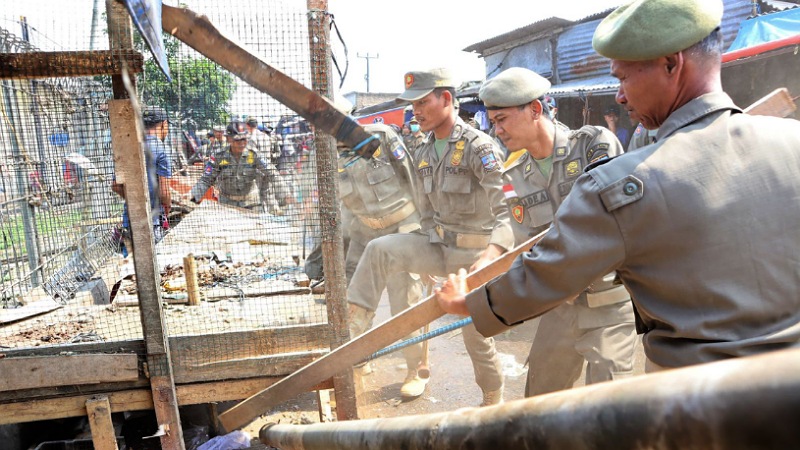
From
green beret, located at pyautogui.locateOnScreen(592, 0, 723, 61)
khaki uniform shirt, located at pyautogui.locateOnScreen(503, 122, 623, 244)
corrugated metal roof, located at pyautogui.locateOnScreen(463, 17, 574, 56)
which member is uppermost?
corrugated metal roof, located at pyautogui.locateOnScreen(463, 17, 574, 56)

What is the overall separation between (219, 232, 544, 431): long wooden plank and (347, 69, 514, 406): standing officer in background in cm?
129

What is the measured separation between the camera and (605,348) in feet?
9.68

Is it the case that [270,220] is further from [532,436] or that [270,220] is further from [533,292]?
[532,436]

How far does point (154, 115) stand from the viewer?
3.03 m

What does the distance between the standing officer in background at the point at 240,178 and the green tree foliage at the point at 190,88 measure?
3.73 feet

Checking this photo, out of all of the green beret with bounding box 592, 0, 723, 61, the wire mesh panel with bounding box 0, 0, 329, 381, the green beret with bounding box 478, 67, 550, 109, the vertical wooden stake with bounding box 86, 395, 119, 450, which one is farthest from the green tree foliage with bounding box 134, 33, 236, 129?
the green beret with bounding box 592, 0, 723, 61

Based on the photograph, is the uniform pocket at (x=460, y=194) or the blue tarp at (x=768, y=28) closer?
the uniform pocket at (x=460, y=194)

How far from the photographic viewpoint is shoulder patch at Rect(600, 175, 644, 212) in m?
1.36

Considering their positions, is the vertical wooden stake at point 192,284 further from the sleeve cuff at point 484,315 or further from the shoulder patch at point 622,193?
the shoulder patch at point 622,193

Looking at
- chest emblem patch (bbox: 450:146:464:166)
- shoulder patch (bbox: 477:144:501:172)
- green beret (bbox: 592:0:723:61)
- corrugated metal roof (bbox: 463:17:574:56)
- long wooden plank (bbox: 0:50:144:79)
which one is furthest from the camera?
corrugated metal roof (bbox: 463:17:574:56)

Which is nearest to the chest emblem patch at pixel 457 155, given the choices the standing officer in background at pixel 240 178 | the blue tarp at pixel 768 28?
the standing officer in background at pixel 240 178

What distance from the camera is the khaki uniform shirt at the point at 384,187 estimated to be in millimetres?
5383

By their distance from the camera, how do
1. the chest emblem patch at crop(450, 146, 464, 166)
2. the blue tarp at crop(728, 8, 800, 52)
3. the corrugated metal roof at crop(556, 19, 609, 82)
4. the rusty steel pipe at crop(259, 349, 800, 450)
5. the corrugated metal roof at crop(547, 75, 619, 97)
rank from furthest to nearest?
the corrugated metal roof at crop(556, 19, 609, 82)
the corrugated metal roof at crop(547, 75, 619, 97)
the blue tarp at crop(728, 8, 800, 52)
the chest emblem patch at crop(450, 146, 464, 166)
the rusty steel pipe at crop(259, 349, 800, 450)

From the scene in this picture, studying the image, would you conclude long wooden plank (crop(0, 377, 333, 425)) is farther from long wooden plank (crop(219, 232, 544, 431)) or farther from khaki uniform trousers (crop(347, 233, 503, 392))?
khaki uniform trousers (crop(347, 233, 503, 392))
